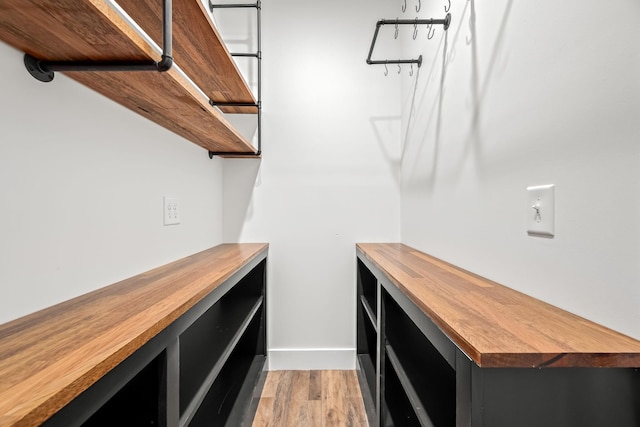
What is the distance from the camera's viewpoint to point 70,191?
79 cm

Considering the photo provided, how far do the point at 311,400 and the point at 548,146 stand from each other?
5.24 ft

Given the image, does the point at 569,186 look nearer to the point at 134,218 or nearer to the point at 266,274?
the point at 134,218

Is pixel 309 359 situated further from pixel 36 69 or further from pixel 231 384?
pixel 36 69

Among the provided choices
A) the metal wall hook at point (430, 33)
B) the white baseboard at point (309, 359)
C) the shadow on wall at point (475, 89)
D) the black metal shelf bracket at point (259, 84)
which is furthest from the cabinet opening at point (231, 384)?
the metal wall hook at point (430, 33)

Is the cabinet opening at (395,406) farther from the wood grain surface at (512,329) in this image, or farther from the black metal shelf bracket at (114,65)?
the black metal shelf bracket at (114,65)

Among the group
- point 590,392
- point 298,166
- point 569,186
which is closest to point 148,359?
point 590,392

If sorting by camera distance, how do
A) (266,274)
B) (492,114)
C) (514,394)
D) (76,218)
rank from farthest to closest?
1. (266,274)
2. (492,114)
3. (76,218)
4. (514,394)

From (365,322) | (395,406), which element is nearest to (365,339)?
(365,322)

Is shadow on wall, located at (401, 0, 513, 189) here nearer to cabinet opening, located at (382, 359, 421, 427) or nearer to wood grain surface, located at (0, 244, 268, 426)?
cabinet opening, located at (382, 359, 421, 427)

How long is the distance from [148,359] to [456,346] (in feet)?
1.83

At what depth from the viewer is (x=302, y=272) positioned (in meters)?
2.03

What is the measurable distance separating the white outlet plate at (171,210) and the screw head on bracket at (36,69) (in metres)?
0.60

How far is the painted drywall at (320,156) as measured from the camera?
79.0 inches

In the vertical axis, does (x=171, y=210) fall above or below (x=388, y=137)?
below
